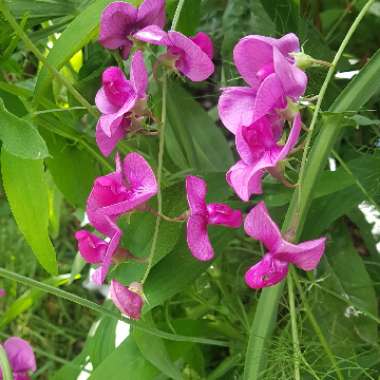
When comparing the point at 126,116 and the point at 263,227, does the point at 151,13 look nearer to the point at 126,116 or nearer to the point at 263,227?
the point at 126,116

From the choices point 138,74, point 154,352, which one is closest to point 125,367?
point 154,352

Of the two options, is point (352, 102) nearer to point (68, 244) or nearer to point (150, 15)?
point (150, 15)

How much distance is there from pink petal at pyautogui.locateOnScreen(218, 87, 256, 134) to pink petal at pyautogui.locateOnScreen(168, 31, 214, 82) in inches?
2.4

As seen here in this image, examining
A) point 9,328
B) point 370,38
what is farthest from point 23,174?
point 9,328

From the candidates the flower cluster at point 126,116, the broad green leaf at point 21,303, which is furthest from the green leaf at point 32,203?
the broad green leaf at point 21,303

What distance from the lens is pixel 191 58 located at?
55 centimetres

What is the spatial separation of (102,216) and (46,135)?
9.4 inches

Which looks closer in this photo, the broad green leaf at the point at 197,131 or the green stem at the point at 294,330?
the green stem at the point at 294,330

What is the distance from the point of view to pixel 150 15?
0.57 metres

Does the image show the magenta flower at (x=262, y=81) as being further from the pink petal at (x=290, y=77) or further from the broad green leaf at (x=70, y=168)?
the broad green leaf at (x=70, y=168)

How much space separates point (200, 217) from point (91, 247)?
82mm

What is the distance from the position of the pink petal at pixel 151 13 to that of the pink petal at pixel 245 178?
153mm

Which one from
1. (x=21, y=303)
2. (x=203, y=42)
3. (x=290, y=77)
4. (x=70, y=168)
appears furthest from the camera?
(x=21, y=303)

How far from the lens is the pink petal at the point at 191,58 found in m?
0.53
